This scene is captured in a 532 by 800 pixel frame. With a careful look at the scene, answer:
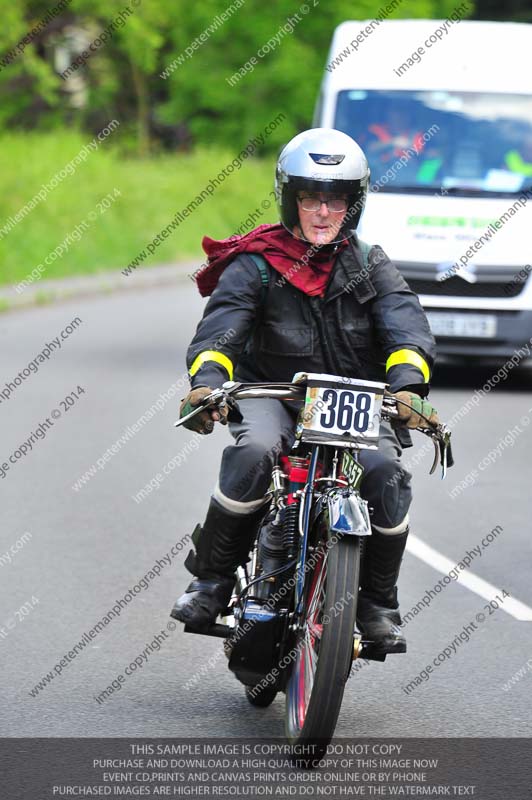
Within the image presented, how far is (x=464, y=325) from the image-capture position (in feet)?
45.0

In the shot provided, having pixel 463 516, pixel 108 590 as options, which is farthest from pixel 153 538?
pixel 463 516

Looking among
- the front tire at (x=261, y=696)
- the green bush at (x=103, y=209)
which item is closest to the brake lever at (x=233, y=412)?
the front tire at (x=261, y=696)

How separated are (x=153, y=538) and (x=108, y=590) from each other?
3.70 feet

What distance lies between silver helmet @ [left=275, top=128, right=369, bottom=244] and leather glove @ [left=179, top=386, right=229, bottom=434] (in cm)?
74

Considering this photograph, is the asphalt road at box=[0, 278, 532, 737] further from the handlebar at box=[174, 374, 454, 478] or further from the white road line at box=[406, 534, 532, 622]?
the handlebar at box=[174, 374, 454, 478]

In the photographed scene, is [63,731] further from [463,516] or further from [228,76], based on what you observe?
[228,76]

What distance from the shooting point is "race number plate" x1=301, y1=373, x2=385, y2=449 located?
4.99 meters

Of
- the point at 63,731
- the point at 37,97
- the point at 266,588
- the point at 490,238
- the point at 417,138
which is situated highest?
the point at 37,97

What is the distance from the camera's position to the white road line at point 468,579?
7172 mm

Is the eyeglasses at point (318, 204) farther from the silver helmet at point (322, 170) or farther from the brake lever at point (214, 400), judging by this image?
the brake lever at point (214, 400)

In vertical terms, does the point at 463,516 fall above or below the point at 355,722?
above

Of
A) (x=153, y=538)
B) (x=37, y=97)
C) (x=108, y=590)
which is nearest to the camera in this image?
(x=108, y=590)

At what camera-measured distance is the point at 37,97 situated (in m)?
48.7

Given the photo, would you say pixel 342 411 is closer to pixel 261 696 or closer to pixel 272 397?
pixel 272 397
